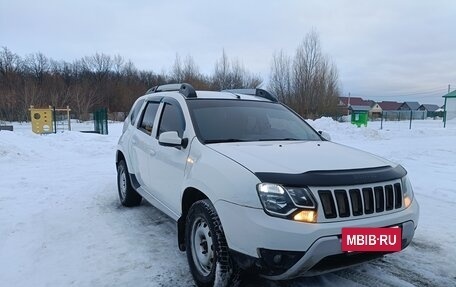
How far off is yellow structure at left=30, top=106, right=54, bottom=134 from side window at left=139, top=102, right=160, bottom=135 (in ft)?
63.5

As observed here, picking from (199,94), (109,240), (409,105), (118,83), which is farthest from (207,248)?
(409,105)

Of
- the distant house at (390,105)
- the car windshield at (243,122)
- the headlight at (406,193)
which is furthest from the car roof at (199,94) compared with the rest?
the distant house at (390,105)

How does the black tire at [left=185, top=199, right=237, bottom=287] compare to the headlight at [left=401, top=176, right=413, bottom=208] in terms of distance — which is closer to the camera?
the black tire at [left=185, top=199, right=237, bottom=287]

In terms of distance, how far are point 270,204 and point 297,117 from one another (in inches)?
94.9

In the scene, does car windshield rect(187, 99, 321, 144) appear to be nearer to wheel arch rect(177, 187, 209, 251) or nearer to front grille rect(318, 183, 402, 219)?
wheel arch rect(177, 187, 209, 251)

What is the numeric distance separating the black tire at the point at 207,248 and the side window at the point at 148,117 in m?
1.91

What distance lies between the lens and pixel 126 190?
18.9 feet

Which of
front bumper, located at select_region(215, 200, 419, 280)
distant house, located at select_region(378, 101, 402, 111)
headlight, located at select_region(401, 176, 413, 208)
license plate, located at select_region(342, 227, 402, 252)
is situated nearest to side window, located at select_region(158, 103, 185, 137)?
front bumper, located at select_region(215, 200, 419, 280)

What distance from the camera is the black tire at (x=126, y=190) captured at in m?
5.71

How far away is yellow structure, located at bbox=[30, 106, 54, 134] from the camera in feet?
72.1

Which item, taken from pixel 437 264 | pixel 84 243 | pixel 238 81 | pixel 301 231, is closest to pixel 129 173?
pixel 84 243

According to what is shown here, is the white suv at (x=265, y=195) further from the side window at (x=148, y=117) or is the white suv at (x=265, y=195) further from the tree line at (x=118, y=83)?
the tree line at (x=118, y=83)

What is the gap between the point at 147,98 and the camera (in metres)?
5.55

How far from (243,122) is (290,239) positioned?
1.86 m
